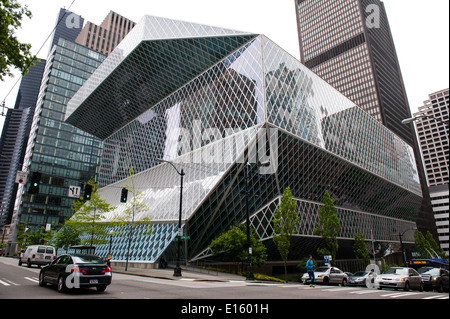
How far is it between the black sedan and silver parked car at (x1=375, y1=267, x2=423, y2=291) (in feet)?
50.3

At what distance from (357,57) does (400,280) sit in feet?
518

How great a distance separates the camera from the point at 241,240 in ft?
92.0

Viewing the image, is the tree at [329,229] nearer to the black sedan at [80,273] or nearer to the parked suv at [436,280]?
the parked suv at [436,280]

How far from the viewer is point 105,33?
15588cm

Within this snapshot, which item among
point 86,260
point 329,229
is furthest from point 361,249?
point 86,260

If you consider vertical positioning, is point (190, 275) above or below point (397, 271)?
below

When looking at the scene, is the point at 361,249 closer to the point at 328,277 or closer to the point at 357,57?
the point at 328,277

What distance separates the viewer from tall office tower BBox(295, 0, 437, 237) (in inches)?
5659

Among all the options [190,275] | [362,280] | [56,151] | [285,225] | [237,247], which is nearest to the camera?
[190,275]

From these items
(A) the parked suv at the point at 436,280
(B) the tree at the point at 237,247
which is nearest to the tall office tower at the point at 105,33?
(B) the tree at the point at 237,247

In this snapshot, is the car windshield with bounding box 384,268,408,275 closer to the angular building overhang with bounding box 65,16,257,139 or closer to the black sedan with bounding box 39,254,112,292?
the black sedan with bounding box 39,254,112,292

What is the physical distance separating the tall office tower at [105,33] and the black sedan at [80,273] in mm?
156076

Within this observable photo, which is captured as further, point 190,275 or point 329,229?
point 329,229
